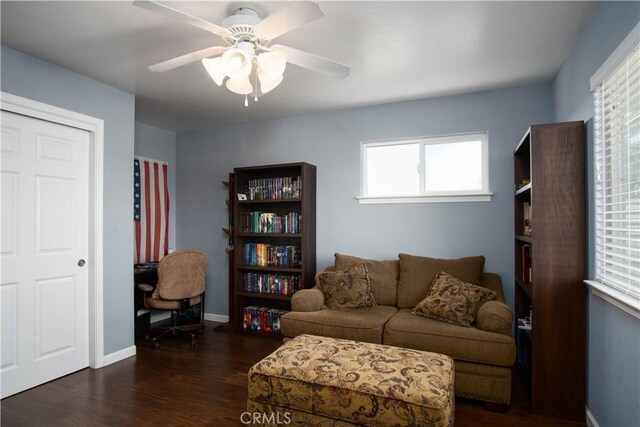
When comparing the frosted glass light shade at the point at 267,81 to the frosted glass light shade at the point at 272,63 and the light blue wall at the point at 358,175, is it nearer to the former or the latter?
the frosted glass light shade at the point at 272,63

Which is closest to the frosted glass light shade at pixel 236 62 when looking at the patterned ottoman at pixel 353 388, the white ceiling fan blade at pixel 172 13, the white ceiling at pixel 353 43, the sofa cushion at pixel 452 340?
the white ceiling fan blade at pixel 172 13

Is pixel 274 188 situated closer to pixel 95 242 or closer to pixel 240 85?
pixel 95 242

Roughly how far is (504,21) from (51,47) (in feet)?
10.1

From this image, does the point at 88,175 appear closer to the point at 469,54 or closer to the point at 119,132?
the point at 119,132

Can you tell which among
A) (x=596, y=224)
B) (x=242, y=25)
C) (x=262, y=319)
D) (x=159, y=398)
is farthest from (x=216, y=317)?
(x=596, y=224)

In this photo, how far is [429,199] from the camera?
11.7ft

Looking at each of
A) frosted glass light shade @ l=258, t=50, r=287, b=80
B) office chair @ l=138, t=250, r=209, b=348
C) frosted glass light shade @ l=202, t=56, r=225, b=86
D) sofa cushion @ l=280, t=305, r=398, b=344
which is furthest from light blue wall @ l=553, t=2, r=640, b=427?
office chair @ l=138, t=250, r=209, b=348

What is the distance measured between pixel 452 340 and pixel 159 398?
2.14 meters

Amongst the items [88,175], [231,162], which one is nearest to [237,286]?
[231,162]

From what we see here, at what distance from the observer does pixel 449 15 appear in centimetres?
214

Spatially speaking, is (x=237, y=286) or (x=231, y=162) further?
(x=231, y=162)

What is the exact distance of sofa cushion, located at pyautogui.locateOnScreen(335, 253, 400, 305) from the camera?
3.39 m

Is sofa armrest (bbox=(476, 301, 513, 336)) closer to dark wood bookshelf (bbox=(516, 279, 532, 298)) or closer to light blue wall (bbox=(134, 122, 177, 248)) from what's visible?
dark wood bookshelf (bbox=(516, 279, 532, 298))

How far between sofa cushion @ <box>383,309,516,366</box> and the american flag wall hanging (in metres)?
3.19
